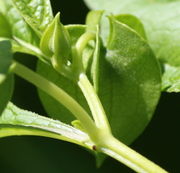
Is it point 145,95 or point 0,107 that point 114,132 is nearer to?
point 145,95

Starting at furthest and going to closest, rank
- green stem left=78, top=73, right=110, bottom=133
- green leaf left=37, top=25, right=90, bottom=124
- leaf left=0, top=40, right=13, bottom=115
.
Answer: green leaf left=37, top=25, right=90, bottom=124 < green stem left=78, top=73, right=110, bottom=133 < leaf left=0, top=40, right=13, bottom=115

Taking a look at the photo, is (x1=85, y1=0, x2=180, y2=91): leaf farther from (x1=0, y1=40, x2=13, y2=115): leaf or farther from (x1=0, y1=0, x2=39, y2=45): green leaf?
(x1=0, y1=40, x2=13, y2=115): leaf

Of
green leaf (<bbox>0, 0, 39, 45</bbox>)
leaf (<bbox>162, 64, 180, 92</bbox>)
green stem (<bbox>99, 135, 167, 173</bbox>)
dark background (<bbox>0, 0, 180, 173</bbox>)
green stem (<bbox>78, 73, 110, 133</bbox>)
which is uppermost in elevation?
green leaf (<bbox>0, 0, 39, 45</bbox>)

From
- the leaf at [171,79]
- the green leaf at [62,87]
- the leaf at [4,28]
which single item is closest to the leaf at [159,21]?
the leaf at [171,79]

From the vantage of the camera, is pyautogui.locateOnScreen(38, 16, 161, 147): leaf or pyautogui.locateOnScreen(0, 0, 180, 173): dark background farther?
pyautogui.locateOnScreen(0, 0, 180, 173): dark background

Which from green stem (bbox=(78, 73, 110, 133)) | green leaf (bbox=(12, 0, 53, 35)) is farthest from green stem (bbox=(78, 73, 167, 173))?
green leaf (bbox=(12, 0, 53, 35))

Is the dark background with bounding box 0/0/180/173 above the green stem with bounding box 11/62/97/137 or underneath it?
underneath

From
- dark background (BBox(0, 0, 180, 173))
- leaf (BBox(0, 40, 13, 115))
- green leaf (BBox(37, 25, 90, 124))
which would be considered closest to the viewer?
leaf (BBox(0, 40, 13, 115))
